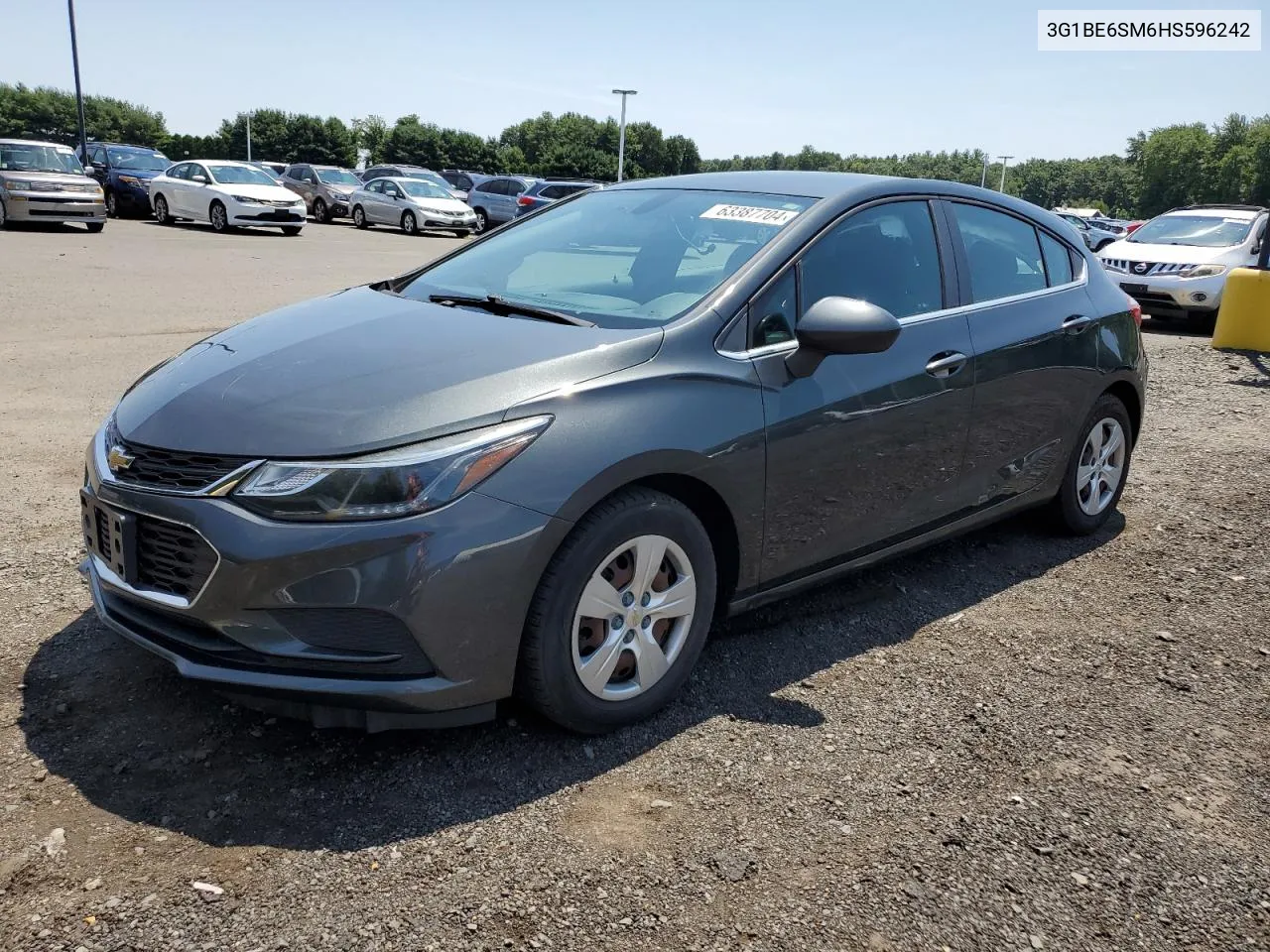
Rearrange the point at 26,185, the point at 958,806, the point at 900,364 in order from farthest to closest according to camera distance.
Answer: the point at 26,185 < the point at 900,364 < the point at 958,806

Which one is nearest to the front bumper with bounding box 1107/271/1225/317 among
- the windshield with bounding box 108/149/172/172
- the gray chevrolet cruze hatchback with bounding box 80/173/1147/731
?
the gray chevrolet cruze hatchback with bounding box 80/173/1147/731

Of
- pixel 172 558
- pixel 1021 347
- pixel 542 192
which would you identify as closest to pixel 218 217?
pixel 542 192

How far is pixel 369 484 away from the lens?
8.97 feet

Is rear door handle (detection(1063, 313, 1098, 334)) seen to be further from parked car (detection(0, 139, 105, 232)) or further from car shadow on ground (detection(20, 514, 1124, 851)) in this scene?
parked car (detection(0, 139, 105, 232))

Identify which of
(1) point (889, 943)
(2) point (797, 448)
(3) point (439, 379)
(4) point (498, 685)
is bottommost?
(1) point (889, 943)

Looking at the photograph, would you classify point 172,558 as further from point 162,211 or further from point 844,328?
point 162,211

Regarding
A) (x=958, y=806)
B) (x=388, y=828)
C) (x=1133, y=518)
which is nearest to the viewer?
(x=388, y=828)

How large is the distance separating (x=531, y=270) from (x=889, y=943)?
260 centimetres

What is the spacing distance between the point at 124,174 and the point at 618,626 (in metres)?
27.6

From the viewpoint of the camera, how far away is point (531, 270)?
405 centimetres

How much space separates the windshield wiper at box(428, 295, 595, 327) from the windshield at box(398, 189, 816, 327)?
0.05 metres

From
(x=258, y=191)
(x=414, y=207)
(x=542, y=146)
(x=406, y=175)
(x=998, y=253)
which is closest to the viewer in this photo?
(x=998, y=253)

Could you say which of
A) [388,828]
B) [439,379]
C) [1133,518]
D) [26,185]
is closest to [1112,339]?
[1133,518]

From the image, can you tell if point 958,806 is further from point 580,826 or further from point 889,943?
point 580,826
